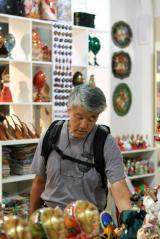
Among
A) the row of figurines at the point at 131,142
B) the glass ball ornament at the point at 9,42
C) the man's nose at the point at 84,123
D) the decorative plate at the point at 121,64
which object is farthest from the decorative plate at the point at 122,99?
the man's nose at the point at 84,123

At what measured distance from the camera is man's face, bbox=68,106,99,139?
87.0 inches

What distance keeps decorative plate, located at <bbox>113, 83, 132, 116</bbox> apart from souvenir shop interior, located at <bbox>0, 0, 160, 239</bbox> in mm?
13

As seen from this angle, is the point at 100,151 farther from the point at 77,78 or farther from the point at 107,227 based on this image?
the point at 77,78

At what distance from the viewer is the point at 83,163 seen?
7.39 feet

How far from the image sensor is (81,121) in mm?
2240

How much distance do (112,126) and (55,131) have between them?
11.5ft

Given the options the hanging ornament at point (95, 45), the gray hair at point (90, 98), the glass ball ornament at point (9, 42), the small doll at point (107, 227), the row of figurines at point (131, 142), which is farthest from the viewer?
the row of figurines at point (131, 142)

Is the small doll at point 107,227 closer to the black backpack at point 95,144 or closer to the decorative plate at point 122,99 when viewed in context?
the black backpack at point 95,144

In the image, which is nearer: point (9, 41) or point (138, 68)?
point (9, 41)

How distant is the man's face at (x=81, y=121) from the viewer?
221 cm

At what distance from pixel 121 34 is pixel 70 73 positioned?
1.48 meters

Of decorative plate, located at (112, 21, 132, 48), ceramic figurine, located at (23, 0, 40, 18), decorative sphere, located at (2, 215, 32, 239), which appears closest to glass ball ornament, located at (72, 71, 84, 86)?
ceramic figurine, located at (23, 0, 40, 18)

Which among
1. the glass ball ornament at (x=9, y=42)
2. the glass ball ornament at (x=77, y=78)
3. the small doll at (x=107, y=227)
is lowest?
the small doll at (x=107, y=227)

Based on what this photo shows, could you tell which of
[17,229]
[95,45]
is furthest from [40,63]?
[17,229]
